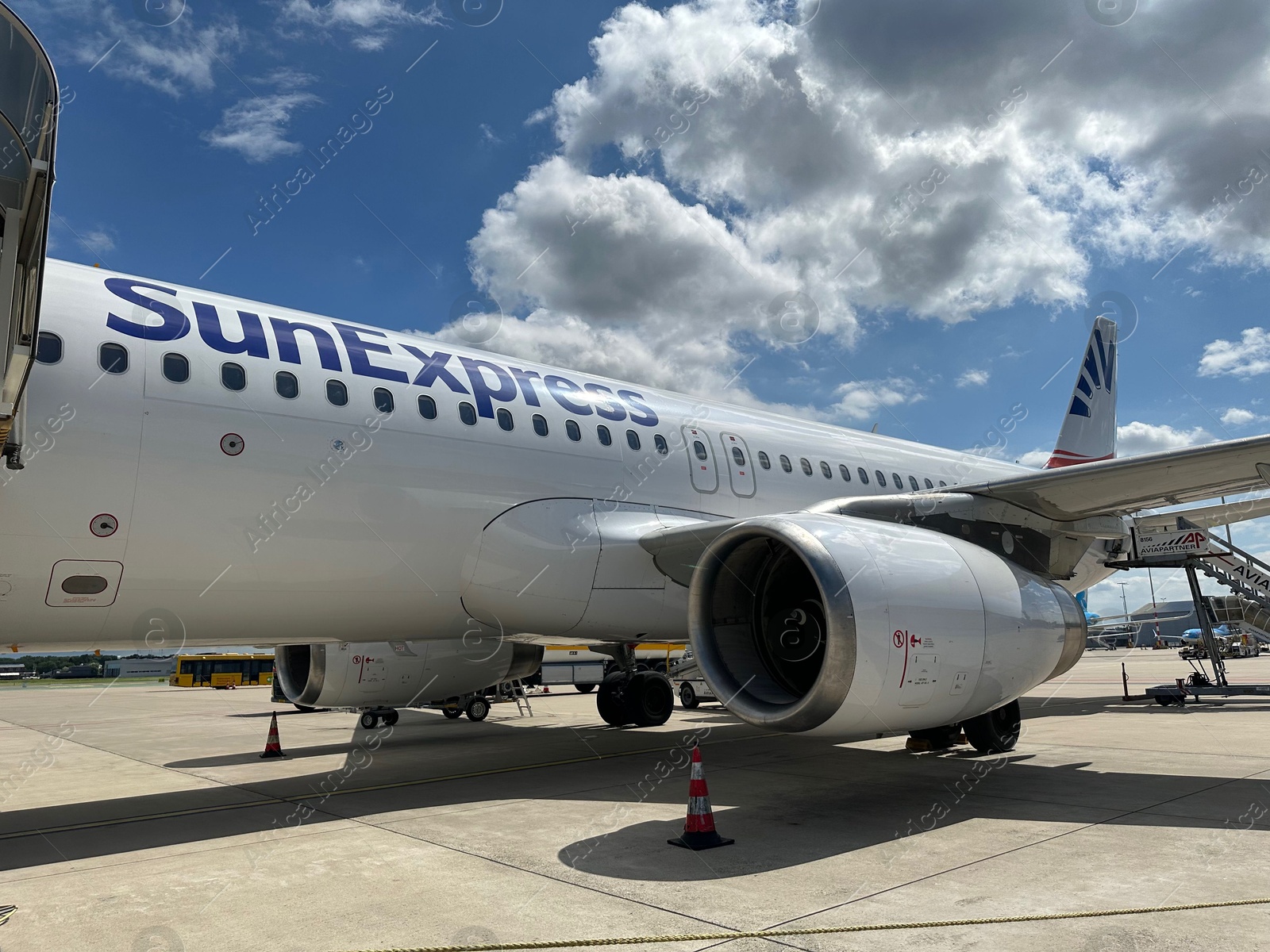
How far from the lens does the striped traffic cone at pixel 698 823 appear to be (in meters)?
5.50

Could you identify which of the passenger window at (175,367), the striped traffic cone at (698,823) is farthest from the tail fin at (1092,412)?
the passenger window at (175,367)

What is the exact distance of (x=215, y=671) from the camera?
42.8 metres

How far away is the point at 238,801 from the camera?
304 inches

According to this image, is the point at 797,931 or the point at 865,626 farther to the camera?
the point at 865,626

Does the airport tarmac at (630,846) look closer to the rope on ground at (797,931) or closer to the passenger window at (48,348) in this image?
the rope on ground at (797,931)

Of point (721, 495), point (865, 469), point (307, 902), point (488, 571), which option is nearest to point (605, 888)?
point (307, 902)

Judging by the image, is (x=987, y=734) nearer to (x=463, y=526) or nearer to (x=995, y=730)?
(x=995, y=730)

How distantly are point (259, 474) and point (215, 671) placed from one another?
40.9 m

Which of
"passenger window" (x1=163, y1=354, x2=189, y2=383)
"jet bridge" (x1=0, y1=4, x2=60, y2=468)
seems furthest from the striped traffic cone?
"passenger window" (x1=163, y1=354, x2=189, y2=383)

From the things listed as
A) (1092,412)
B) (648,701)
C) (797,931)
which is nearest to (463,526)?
(797,931)

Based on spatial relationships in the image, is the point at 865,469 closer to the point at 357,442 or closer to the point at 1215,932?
the point at 357,442

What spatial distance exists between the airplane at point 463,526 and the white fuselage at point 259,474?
18 millimetres

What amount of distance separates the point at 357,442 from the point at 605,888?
4113mm

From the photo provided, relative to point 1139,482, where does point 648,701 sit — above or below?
below
